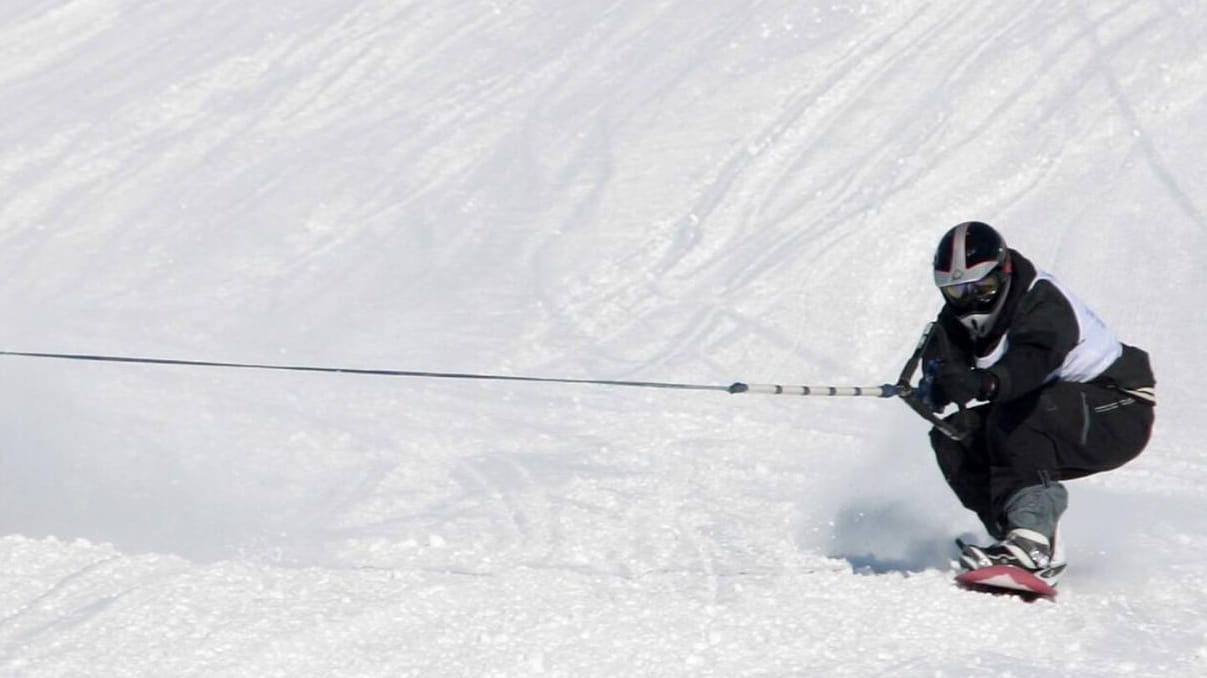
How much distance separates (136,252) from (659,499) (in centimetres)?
564

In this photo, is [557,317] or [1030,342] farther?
[557,317]

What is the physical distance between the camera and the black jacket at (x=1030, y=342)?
19.8ft

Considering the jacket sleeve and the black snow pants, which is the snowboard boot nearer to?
the black snow pants

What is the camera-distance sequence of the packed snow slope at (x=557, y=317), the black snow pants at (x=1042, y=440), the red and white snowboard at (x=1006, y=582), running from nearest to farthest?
the packed snow slope at (x=557, y=317) < the red and white snowboard at (x=1006, y=582) < the black snow pants at (x=1042, y=440)

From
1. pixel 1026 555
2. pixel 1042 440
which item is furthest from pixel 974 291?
pixel 1026 555

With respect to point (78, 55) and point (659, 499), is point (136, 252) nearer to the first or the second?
point (78, 55)

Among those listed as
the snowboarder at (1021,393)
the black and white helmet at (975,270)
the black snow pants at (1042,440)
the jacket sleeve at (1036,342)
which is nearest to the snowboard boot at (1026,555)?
the snowboarder at (1021,393)

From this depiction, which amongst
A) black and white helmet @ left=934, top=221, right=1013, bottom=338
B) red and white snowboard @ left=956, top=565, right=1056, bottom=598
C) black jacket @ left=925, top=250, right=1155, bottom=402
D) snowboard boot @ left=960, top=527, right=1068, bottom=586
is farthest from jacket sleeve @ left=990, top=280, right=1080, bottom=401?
red and white snowboard @ left=956, top=565, right=1056, bottom=598

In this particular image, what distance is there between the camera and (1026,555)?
6.00 m

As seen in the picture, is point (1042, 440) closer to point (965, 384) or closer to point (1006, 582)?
point (965, 384)

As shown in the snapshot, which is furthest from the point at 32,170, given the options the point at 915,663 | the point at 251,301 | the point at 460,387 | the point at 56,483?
the point at 915,663

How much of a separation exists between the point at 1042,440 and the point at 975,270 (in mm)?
706

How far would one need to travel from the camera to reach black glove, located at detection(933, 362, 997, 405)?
5941 millimetres

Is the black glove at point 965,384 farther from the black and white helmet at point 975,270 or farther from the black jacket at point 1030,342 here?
the black and white helmet at point 975,270
